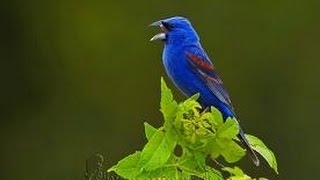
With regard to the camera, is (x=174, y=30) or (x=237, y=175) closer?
(x=237, y=175)

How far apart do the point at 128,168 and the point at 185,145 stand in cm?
10

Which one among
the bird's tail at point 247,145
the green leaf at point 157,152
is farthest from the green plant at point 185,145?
the bird's tail at point 247,145

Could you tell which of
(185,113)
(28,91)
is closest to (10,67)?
(28,91)

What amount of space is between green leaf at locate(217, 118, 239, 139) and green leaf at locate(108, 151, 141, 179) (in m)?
0.13

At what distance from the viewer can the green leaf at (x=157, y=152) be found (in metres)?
1.76

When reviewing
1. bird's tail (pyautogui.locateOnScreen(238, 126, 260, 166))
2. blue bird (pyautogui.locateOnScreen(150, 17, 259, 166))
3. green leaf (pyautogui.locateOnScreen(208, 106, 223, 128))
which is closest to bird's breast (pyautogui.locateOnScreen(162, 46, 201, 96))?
blue bird (pyautogui.locateOnScreen(150, 17, 259, 166))

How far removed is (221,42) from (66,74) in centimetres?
92

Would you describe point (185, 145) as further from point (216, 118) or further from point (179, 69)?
point (179, 69)

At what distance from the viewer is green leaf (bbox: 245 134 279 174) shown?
74.5 inches

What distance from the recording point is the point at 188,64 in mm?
2279

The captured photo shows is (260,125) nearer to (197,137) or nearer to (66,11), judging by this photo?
(66,11)

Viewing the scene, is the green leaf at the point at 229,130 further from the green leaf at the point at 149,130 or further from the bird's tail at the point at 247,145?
the bird's tail at the point at 247,145

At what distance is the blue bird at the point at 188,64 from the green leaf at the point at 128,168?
39 centimetres

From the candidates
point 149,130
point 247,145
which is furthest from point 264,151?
point 149,130
